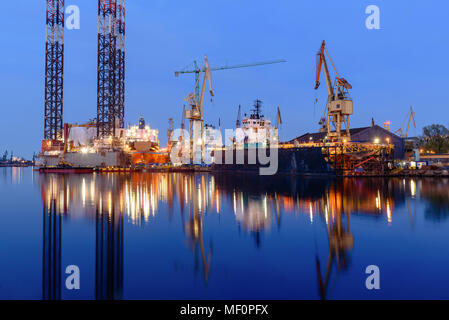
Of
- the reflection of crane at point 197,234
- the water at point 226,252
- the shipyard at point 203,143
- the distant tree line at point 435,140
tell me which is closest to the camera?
the water at point 226,252

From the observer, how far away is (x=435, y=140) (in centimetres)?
6188

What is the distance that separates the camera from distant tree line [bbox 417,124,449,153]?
198ft

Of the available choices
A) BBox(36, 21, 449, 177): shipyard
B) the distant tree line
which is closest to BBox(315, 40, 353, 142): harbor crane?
BBox(36, 21, 449, 177): shipyard

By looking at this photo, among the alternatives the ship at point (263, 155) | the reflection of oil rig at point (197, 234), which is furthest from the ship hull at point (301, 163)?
the reflection of oil rig at point (197, 234)

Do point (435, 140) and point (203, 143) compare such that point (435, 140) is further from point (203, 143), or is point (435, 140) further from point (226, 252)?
point (226, 252)

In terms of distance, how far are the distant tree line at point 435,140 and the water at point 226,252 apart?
174 ft

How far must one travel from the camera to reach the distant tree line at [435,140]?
198 ft

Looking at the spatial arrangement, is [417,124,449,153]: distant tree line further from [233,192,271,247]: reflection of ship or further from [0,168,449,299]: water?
[233,192,271,247]: reflection of ship

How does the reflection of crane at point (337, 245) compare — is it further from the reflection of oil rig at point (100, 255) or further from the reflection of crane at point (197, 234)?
the reflection of oil rig at point (100, 255)
